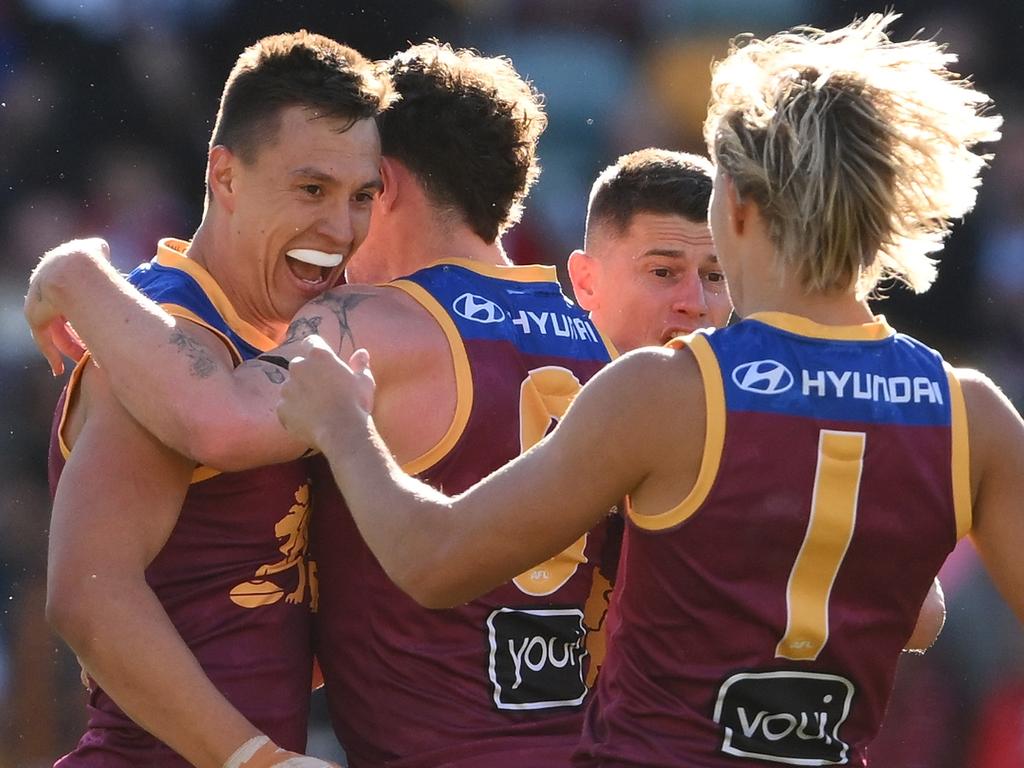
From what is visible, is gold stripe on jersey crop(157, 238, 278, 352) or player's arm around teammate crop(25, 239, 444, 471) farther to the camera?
gold stripe on jersey crop(157, 238, 278, 352)

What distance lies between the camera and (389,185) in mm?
3744

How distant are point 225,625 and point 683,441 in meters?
1.31

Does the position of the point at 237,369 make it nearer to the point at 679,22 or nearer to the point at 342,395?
the point at 342,395

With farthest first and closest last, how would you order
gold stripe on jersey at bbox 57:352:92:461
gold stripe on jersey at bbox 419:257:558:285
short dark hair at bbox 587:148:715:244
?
1. short dark hair at bbox 587:148:715:244
2. gold stripe on jersey at bbox 419:257:558:285
3. gold stripe on jersey at bbox 57:352:92:461

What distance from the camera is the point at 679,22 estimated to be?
9.98 m

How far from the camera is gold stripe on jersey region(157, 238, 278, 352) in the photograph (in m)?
3.40

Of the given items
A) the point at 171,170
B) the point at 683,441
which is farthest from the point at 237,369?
the point at 171,170

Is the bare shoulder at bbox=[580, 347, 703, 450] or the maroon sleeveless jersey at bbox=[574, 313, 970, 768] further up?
the bare shoulder at bbox=[580, 347, 703, 450]

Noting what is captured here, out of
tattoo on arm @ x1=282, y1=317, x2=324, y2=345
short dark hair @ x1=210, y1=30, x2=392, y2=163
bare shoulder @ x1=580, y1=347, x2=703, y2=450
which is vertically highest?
short dark hair @ x1=210, y1=30, x2=392, y2=163

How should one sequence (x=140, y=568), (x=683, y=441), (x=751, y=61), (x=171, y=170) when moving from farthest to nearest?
(x=171, y=170) < (x=140, y=568) < (x=751, y=61) < (x=683, y=441)

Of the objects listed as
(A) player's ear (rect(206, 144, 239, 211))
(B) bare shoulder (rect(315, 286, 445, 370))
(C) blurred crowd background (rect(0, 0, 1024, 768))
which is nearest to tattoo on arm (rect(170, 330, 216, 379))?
(B) bare shoulder (rect(315, 286, 445, 370))

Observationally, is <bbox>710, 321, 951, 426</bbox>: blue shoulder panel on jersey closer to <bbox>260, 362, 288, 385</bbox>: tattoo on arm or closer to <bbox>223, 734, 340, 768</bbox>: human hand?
<bbox>260, 362, 288, 385</bbox>: tattoo on arm

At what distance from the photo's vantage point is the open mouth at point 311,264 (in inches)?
143

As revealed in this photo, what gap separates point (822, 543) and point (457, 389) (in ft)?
3.35
